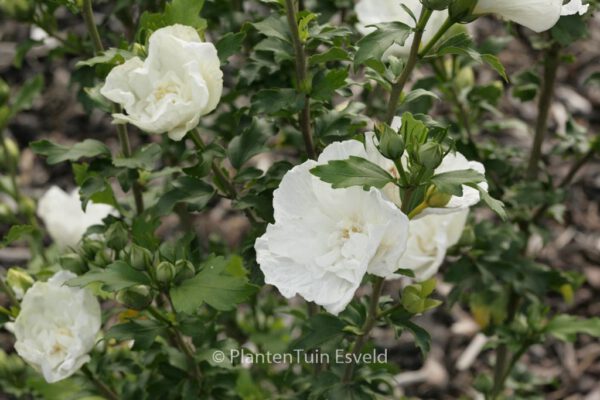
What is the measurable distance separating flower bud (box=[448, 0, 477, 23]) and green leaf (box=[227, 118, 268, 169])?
0.42 meters

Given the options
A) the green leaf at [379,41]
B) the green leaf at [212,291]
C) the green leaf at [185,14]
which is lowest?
the green leaf at [212,291]

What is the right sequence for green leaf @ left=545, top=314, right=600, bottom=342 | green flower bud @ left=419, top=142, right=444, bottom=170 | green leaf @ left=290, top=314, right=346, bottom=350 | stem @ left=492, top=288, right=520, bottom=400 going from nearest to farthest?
green flower bud @ left=419, top=142, right=444, bottom=170 → green leaf @ left=290, top=314, right=346, bottom=350 → green leaf @ left=545, top=314, right=600, bottom=342 → stem @ left=492, top=288, right=520, bottom=400

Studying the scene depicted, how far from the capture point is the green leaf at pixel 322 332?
124 cm

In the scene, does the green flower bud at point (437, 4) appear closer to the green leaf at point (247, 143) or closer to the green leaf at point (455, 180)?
the green leaf at point (455, 180)

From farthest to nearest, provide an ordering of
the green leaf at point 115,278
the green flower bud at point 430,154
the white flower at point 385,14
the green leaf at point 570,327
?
the green leaf at point 570,327
the white flower at point 385,14
the green leaf at point 115,278
the green flower bud at point 430,154

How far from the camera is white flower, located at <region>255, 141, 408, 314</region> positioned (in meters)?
1.00

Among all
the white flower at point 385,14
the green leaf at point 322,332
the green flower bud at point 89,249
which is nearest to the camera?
the green leaf at point 322,332

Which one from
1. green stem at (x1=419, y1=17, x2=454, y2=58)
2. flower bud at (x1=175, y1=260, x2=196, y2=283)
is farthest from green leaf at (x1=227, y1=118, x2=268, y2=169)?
green stem at (x1=419, y1=17, x2=454, y2=58)

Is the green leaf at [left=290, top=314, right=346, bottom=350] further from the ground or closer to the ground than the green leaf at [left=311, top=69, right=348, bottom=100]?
closer to the ground

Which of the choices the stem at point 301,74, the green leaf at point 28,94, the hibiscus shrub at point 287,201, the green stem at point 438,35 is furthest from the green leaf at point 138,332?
the green leaf at point 28,94

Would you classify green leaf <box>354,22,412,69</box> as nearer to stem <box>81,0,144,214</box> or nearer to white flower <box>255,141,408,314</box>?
white flower <box>255,141,408,314</box>

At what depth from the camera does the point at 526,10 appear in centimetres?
106

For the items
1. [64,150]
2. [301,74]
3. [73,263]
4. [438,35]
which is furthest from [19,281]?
[438,35]

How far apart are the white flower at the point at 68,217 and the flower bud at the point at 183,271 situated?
57 centimetres
